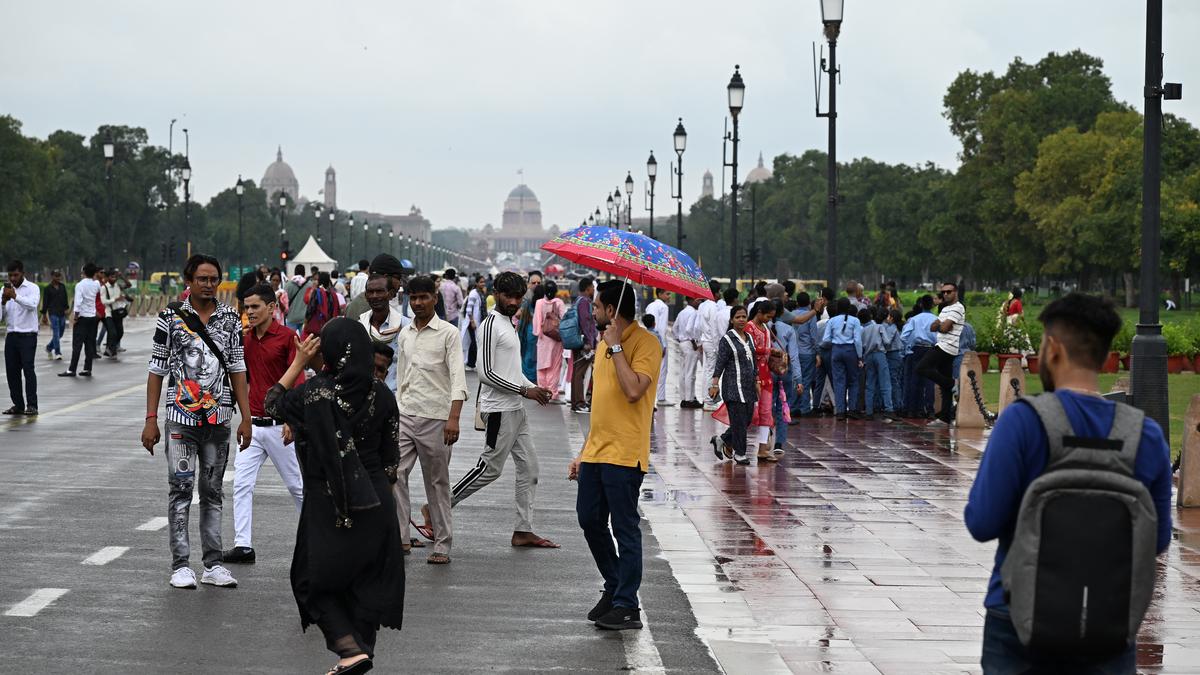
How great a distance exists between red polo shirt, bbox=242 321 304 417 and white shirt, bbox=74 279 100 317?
16.9 meters

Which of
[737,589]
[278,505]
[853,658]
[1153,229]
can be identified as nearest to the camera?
[853,658]

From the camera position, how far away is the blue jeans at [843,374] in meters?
19.8

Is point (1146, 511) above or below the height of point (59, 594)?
above

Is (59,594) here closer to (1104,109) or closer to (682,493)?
(682,493)

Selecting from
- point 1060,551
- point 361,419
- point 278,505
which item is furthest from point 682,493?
point 1060,551

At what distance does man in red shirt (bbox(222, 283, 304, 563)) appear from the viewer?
29.9 feet

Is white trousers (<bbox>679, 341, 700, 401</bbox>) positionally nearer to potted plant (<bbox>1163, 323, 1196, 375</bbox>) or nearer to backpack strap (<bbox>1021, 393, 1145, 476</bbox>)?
potted plant (<bbox>1163, 323, 1196, 375</bbox>)

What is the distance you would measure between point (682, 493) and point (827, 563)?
3.33 m

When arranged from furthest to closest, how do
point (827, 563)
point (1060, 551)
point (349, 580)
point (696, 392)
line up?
point (696, 392)
point (827, 563)
point (349, 580)
point (1060, 551)

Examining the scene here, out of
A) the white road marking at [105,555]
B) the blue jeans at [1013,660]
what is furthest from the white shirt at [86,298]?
the blue jeans at [1013,660]

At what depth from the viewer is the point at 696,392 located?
2369 centimetres

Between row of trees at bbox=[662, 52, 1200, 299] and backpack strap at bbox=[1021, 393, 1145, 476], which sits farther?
row of trees at bbox=[662, 52, 1200, 299]

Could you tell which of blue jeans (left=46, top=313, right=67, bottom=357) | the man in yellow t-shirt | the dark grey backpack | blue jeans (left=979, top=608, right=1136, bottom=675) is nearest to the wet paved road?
the man in yellow t-shirt

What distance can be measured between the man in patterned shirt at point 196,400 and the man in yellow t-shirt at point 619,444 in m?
1.88
